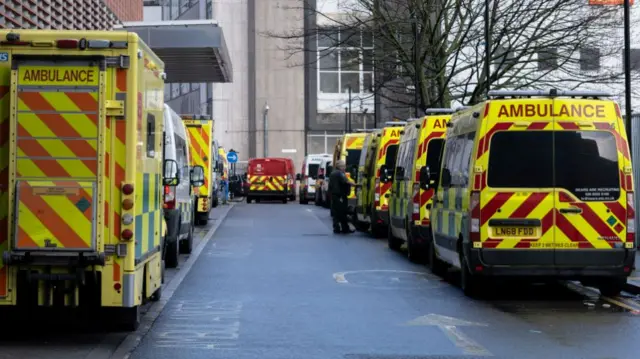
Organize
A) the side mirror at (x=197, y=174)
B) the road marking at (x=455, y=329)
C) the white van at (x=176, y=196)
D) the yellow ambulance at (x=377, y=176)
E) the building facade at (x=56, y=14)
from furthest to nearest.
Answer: the yellow ambulance at (x=377, y=176) < the building facade at (x=56, y=14) < the side mirror at (x=197, y=174) < the white van at (x=176, y=196) < the road marking at (x=455, y=329)

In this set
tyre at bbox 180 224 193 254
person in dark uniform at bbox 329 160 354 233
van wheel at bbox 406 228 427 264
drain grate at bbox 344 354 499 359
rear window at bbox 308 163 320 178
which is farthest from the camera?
rear window at bbox 308 163 320 178

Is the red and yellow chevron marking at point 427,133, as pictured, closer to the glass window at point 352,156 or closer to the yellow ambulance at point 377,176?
the yellow ambulance at point 377,176

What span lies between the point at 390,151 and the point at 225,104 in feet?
171

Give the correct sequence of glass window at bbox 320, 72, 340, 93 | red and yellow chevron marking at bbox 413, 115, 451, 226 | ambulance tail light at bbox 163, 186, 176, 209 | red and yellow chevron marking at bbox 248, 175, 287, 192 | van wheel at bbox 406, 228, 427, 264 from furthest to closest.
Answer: glass window at bbox 320, 72, 340, 93 → red and yellow chevron marking at bbox 248, 175, 287, 192 → red and yellow chevron marking at bbox 413, 115, 451, 226 → van wheel at bbox 406, 228, 427, 264 → ambulance tail light at bbox 163, 186, 176, 209

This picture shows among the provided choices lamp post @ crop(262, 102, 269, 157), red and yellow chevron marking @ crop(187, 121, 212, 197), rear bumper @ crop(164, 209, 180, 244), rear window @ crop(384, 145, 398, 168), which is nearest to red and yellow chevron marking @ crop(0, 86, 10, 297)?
rear bumper @ crop(164, 209, 180, 244)

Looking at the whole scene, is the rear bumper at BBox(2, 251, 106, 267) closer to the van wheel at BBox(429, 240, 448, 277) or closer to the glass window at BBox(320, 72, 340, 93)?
the van wheel at BBox(429, 240, 448, 277)

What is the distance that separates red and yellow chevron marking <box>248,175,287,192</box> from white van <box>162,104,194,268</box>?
35.3 m

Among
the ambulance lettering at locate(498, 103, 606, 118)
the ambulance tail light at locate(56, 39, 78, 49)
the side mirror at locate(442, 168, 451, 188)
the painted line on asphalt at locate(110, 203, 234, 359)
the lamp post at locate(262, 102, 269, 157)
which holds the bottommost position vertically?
the painted line on asphalt at locate(110, 203, 234, 359)

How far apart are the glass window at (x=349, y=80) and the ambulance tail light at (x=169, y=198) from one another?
57664mm

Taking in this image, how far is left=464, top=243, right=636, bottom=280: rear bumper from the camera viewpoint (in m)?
13.6

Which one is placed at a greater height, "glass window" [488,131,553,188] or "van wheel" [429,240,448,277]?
"glass window" [488,131,553,188]

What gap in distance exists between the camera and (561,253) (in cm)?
1362

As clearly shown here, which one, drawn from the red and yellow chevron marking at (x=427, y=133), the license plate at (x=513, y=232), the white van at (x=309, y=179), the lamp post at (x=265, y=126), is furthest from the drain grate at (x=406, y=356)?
the lamp post at (x=265, y=126)

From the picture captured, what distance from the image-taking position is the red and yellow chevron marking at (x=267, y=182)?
56375 mm
